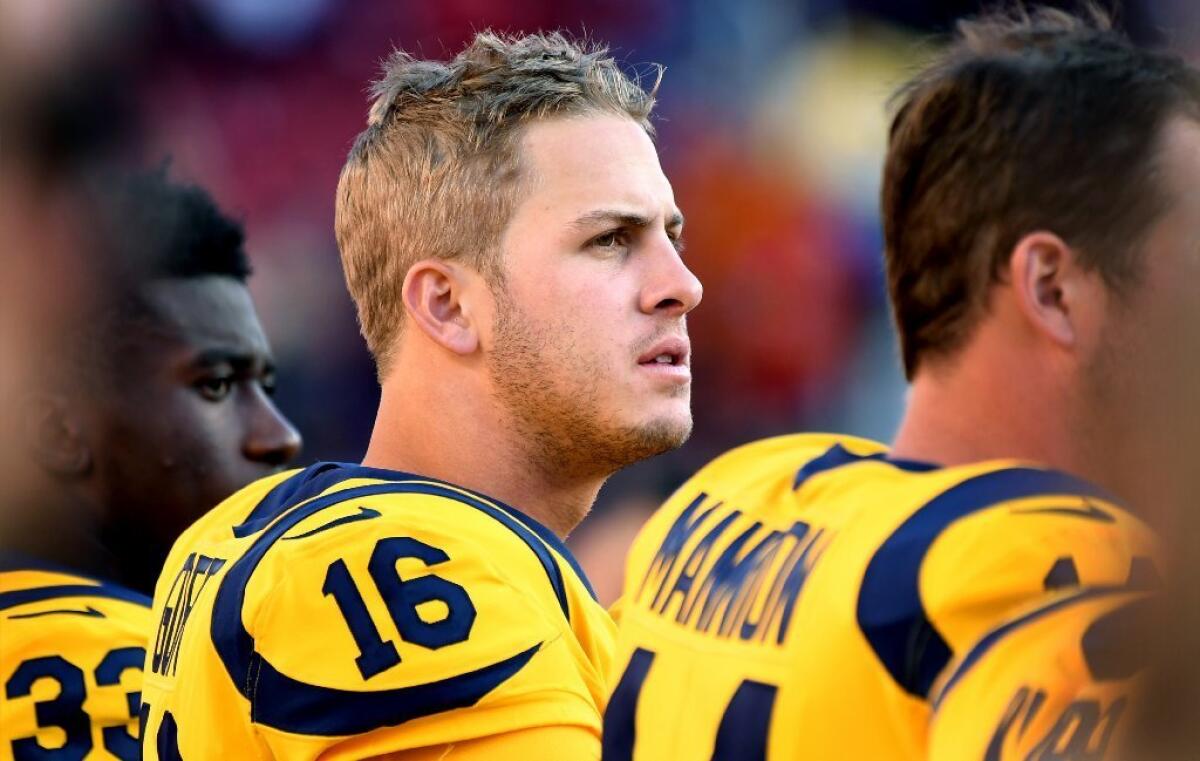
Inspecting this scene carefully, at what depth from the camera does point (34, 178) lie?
173 inches

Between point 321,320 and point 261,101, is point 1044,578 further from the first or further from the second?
point 261,101

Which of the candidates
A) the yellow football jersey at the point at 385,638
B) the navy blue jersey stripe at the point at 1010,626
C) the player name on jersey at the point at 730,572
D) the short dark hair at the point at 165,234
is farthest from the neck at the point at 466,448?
the navy blue jersey stripe at the point at 1010,626

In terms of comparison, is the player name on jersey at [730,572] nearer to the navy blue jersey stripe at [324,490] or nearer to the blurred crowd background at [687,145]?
the navy blue jersey stripe at [324,490]

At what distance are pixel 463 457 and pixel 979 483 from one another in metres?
→ 1.28

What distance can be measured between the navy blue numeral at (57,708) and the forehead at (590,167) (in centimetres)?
110

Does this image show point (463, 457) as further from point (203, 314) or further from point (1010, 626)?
point (1010, 626)

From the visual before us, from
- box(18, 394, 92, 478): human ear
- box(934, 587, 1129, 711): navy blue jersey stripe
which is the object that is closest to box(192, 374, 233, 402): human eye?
box(18, 394, 92, 478): human ear

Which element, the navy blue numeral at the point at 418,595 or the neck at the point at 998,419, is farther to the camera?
the navy blue numeral at the point at 418,595

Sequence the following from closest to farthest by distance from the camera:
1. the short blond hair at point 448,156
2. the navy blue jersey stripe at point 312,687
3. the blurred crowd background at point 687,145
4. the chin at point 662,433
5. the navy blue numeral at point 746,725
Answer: the navy blue numeral at point 746,725 < the navy blue jersey stripe at point 312,687 < the chin at point 662,433 < the short blond hair at point 448,156 < the blurred crowd background at point 687,145

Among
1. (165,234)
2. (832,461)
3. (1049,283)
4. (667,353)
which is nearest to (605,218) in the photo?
(667,353)

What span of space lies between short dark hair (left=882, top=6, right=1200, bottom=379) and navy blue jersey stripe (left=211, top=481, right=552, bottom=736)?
0.73 meters

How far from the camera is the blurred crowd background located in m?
6.55

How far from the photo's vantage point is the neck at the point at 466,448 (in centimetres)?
251

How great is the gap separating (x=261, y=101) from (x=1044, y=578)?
624 cm
